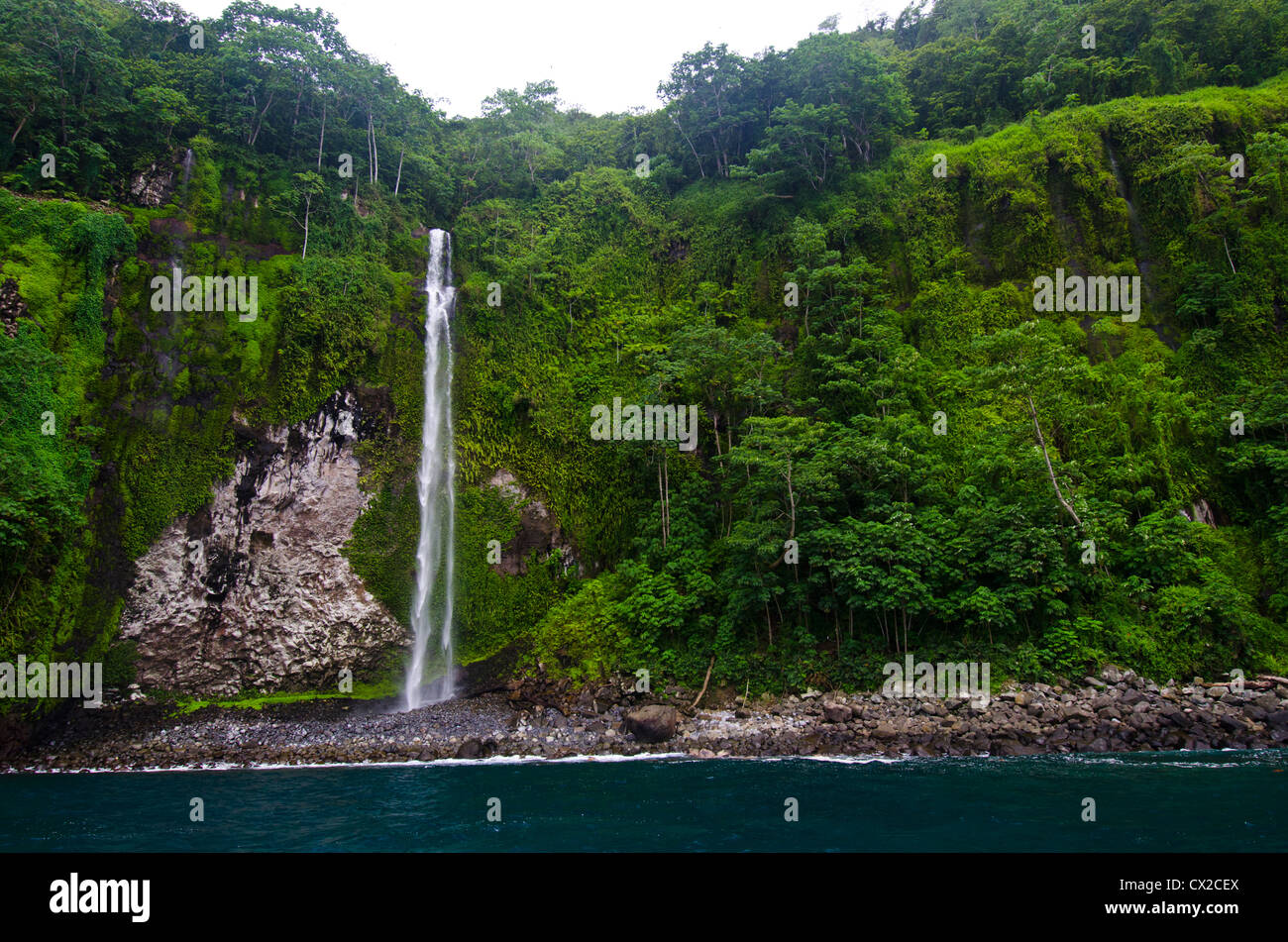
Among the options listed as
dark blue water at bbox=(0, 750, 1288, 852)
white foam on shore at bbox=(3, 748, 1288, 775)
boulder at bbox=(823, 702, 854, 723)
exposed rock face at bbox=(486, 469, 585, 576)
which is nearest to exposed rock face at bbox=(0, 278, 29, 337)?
white foam on shore at bbox=(3, 748, 1288, 775)

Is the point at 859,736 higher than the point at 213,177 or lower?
lower

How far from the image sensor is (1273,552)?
50.3 ft

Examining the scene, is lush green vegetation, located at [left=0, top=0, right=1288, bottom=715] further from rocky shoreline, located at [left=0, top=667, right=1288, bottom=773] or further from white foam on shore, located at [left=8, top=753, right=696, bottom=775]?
white foam on shore, located at [left=8, top=753, right=696, bottom=775]

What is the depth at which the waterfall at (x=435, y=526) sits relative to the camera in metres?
19.2

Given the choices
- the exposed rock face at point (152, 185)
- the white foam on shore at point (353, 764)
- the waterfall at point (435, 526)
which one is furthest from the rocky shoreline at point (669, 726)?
the exposed rock face at point (152, 185)

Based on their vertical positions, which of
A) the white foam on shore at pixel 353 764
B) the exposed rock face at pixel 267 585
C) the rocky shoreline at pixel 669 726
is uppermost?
the exposed rock face at pixel 267 585

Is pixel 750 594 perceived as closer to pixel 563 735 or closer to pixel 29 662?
pixel 563 735

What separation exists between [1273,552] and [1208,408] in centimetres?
435

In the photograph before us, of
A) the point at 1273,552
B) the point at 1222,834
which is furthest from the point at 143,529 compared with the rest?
the point at 1273,552

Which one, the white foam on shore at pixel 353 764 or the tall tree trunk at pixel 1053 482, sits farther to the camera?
the tall tree trunk at pixel 1053 482

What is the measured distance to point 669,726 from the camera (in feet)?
51.1

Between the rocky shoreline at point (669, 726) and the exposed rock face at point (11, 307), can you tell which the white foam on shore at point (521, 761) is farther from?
the exposed rock face at point (11, 307)

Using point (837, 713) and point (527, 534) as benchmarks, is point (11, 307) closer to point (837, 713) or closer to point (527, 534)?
point (527, 534)

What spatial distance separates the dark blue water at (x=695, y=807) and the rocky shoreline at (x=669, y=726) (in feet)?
2.72
